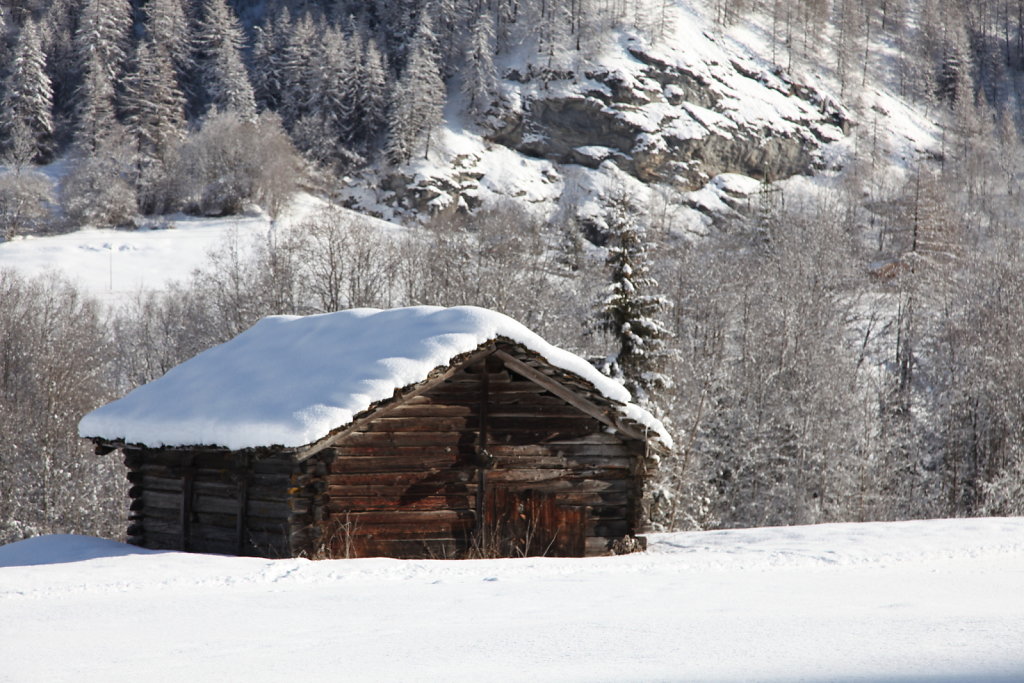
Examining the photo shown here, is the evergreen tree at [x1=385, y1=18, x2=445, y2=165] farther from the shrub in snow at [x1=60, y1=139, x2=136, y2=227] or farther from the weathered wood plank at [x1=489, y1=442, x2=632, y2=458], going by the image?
the weathered wood plank at [x1=489, y1=442, x2=632, y2=458]

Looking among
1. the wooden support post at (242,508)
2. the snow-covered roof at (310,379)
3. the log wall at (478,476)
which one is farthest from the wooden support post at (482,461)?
the wooden support post at (242,508)

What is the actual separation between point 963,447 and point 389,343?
101 feet

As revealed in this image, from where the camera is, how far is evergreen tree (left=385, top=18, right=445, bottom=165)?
8306cm

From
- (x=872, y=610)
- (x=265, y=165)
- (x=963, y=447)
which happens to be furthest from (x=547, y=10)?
(x=872, y=610)

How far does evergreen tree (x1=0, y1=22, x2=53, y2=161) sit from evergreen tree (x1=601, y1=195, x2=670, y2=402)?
69.4 meters

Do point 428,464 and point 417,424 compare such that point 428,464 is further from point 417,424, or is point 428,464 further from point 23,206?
point 23,206

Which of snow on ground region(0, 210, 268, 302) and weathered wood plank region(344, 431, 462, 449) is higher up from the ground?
snow on ground region(0, 210, 268, 302)

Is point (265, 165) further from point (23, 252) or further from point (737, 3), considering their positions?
point (737, 3)

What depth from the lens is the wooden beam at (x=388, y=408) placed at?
13.5 metres

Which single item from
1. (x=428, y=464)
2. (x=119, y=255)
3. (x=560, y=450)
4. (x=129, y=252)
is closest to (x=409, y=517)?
(x=428, y=464)

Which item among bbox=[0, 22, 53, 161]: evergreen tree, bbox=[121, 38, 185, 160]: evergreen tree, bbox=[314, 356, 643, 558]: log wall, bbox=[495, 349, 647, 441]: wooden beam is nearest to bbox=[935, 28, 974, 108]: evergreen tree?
bbox=[121, 38, 185, 160]: evergreen tree

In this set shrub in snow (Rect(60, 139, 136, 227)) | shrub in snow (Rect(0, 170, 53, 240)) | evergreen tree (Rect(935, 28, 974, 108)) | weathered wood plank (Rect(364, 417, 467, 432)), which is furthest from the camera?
evergreen tree (Rect(935, 28, 974, 108))

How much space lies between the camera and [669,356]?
29.6 meters

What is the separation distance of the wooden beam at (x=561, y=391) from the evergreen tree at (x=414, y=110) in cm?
6982
